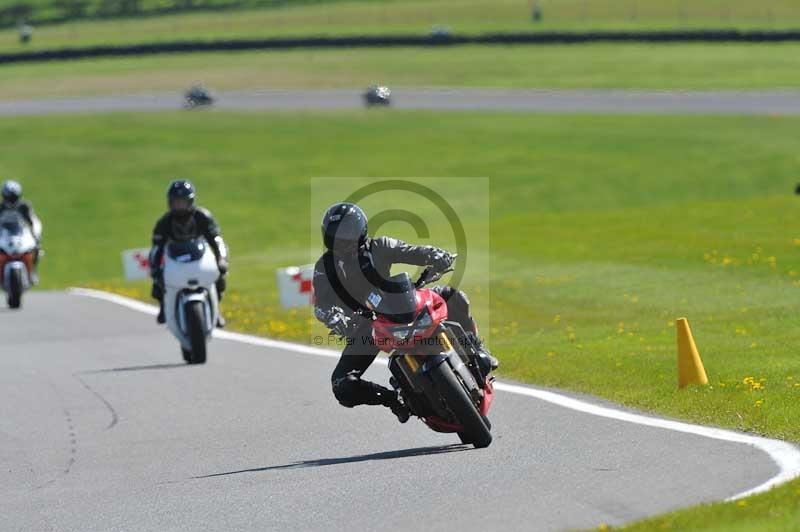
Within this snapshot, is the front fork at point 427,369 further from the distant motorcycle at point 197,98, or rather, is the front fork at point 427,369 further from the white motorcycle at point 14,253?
the distant motorcycle at point 197,98

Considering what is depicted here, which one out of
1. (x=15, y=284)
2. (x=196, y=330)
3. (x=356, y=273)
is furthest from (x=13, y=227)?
(x=356, y=273)

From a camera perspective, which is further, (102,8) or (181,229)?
(102,8)

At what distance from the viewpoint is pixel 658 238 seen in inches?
1064

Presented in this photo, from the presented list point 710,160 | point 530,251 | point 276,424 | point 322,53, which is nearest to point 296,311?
point 530,251

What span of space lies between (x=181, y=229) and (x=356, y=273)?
6.60 m

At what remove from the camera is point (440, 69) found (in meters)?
67.7

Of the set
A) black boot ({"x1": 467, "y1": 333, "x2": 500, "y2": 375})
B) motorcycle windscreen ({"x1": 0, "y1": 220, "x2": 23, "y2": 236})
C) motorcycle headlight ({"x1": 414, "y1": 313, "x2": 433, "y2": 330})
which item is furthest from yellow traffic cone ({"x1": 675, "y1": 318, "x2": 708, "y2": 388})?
motorcycle windscreen ({"x1": 0, "y1": 220, "x2": 23, "y2": 236})

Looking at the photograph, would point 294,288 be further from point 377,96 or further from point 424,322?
point 377,96

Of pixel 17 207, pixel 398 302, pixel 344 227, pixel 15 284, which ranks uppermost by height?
pixel 17 207

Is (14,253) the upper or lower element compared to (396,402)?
upper

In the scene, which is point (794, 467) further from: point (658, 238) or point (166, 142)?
point (166, 142)

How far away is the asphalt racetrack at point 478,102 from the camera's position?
54531mm

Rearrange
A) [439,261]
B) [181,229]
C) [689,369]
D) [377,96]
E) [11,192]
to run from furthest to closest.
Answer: [377,96]
[11,192]
[181,229]
[689,369]
[439,261]

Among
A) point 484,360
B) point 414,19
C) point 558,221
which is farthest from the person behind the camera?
point 414,19
